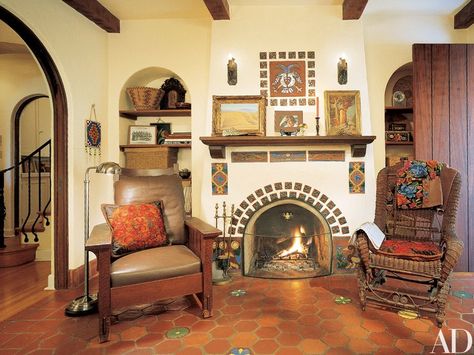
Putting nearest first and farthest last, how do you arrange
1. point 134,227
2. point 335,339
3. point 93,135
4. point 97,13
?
point 335,339
point 134,227
point 97,13
point 93,135

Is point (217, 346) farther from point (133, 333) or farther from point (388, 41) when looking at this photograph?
point (388, 41)

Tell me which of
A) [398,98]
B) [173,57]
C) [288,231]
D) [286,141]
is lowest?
[288,231]

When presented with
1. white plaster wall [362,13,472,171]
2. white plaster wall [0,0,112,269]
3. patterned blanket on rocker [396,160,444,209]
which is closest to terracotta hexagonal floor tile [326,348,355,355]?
patterned blanket on rocker [396,160,444,209]

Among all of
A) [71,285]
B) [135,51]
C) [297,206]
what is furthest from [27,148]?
[297,206]

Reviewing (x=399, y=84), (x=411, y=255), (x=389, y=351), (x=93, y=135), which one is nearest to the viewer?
(x=389, y=351)

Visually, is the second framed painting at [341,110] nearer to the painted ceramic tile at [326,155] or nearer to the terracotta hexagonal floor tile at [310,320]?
the painted ceramic tile at [326,155]

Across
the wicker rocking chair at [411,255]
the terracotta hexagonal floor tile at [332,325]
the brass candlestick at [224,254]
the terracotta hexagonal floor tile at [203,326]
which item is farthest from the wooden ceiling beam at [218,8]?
the terracotta hexagonal floor tile at [332,325]

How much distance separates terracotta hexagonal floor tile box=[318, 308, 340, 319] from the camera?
2.08m

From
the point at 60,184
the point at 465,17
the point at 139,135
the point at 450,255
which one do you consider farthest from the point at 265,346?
the point at 465,17

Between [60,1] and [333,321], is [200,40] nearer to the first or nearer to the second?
[60,1]

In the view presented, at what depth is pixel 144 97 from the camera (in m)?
3.40

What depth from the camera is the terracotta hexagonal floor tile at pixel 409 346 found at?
5.52 ft

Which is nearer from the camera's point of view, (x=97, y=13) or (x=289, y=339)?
(x=289, y=339)

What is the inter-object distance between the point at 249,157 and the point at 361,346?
1.86 m
